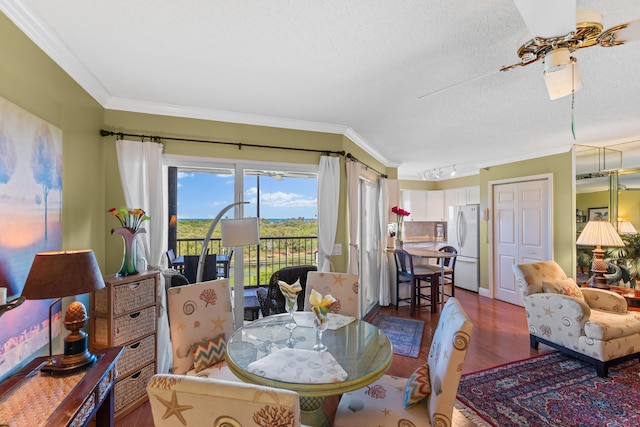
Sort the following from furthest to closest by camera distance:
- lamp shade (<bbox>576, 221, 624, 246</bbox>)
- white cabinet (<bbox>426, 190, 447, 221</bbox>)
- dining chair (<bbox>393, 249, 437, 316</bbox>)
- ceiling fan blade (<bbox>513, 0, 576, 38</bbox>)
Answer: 1. white cabinet (<bbox>426, 190, 447, 221</bbox>)
2. dining chair (<bbox>393, 249, 437, 316</bbox>)
3. lamp shade (<bbox>576, 221, 624, 246</bbox>)
4. ceiling fan blade (<bbox>513, 0, 576, 38</bbox>)

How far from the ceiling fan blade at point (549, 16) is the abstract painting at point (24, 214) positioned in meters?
2.37

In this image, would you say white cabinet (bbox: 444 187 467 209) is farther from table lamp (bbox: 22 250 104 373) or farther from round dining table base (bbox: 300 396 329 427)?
table lamp (bbox: 22 250 104 373)

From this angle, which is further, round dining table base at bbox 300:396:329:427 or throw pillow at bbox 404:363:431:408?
round dining table base at bbox 300:396:329:427

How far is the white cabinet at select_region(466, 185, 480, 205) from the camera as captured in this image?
6098 mm

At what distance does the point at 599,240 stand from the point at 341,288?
10.7 feet

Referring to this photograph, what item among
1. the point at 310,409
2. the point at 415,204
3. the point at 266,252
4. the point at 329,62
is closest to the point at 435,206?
the point at 415,204

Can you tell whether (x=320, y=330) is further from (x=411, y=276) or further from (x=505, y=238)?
(x=505, y=238)

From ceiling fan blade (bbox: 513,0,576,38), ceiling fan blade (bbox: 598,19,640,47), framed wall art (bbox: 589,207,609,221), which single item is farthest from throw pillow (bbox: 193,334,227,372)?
framed wall art (bbox: 589,207,609,221)

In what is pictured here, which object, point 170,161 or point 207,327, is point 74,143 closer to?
point 170,161

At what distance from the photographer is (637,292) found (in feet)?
10.8

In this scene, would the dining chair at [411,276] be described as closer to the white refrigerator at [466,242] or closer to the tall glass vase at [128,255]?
the white refrigerator at [466,242]

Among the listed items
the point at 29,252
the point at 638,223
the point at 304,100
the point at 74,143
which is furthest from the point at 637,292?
the point at 74,143

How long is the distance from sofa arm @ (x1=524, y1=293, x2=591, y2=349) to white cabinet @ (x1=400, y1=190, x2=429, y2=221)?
12.7ft

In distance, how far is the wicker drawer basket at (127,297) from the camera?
2.12 metres
